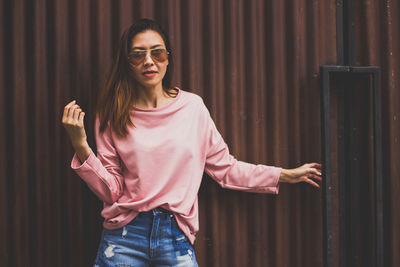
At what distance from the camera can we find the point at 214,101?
183cm

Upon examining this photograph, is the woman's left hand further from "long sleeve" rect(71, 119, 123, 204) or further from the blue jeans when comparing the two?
"long sleeve" rect(71, 119, 123, 204)

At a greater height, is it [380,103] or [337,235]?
[380,103]

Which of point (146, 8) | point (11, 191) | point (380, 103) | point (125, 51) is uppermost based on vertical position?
point (146, 8)

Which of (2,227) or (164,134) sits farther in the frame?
(2,227)

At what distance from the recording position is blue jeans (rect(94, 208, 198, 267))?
1.47m

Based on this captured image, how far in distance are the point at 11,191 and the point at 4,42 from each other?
2.00ft

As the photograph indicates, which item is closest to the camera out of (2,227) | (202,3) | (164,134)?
(164,134)

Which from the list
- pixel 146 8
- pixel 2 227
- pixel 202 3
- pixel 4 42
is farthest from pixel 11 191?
pixel 202 3

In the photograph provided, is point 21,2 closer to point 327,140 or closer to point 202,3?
point 202,3

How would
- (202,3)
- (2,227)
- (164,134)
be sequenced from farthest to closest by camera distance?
(202,3)
(2,227)
(164,134)

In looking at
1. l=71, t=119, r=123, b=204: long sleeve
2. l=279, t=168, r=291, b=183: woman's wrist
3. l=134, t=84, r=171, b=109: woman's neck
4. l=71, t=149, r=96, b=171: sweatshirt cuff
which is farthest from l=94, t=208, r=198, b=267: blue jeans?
l=279, t=168, r=291, b=183: woman's wrist

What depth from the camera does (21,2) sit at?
5.64 ft

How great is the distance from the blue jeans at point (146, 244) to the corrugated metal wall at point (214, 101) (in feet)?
1.01

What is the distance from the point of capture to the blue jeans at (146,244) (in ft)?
4.83
